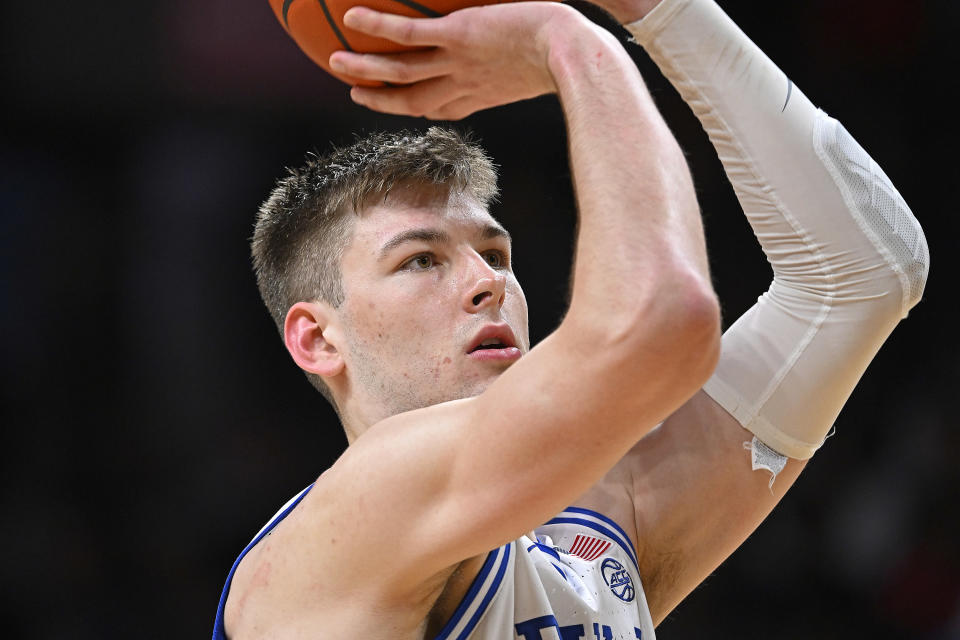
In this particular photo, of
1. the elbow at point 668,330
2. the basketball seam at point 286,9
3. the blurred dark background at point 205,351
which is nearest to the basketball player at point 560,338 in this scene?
the elbow at point 668,330

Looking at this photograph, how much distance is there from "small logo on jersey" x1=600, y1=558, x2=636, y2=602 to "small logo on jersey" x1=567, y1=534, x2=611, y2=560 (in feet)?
0.11

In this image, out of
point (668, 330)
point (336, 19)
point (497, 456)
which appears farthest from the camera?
point (336, 19)

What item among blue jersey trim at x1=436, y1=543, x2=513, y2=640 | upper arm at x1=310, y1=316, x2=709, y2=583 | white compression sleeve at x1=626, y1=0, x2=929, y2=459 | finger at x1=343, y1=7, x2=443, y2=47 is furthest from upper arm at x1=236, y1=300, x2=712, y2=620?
white compression sleeve at x1=626, y1=0, x2=929, y2=459

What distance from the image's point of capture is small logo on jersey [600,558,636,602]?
2332 mm

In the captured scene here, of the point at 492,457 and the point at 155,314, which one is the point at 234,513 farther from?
the point at 492,457

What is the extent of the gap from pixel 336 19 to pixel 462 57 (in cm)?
28

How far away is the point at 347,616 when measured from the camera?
6.58 feet

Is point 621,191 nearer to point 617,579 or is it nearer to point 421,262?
point 421,262

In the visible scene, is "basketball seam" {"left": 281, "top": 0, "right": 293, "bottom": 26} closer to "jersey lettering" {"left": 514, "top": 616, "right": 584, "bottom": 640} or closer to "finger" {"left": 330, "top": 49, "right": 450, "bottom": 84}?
"finger" {"left": 330, "top": 49, "right": 450, "bottom": 84}

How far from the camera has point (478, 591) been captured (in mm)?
2111

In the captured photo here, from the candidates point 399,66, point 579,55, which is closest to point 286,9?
point 399,66

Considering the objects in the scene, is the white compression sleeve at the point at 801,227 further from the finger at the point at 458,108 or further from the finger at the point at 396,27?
the finger at the point at 396,27

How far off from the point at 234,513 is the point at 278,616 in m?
2.76

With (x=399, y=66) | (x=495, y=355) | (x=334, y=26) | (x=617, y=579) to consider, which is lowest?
(x=617, y=579)
